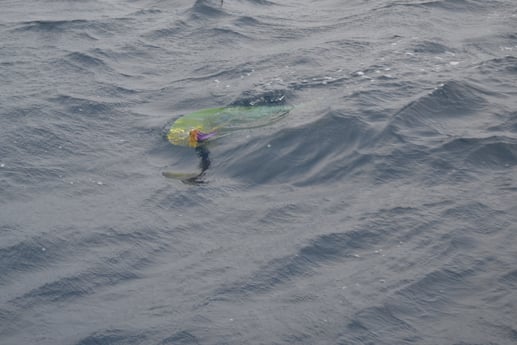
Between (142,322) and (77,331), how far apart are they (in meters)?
0.61

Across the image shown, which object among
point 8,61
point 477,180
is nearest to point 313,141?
point 477,180

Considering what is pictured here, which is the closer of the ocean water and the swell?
the ocean water

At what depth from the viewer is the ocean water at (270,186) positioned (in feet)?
23.6

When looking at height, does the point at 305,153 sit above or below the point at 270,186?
above

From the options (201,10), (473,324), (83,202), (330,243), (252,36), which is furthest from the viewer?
(201,10)

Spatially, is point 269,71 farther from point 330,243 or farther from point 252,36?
point 330,243

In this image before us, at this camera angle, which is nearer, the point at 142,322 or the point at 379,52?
the point at 142,322

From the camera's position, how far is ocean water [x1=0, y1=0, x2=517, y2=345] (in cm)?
720

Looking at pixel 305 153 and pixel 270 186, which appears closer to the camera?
pixel 270 186

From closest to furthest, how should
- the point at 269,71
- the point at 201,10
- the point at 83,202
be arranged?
Answer: the point at 83,202
the point at 269,71
the point at 201,10

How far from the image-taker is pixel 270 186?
939 cm

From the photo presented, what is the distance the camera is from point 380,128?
10.5 meters

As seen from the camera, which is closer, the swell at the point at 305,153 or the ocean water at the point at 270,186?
the ocean water at the point at 270,186

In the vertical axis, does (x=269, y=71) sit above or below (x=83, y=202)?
above
